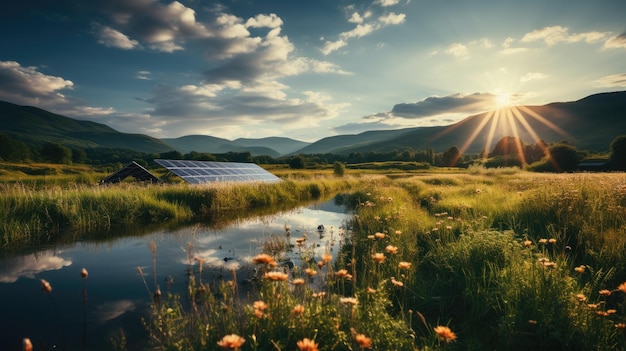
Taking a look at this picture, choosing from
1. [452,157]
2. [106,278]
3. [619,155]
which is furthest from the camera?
[452,157]

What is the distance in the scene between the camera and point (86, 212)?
1251 cm

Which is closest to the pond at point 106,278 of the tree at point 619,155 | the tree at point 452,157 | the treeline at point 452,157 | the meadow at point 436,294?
the meadow at point 436,294

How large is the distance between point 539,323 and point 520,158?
331ft

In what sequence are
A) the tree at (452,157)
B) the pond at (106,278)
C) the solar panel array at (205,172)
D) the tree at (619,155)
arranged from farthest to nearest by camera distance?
the tree at (452,157) → the tree at (619,155) → the solar panel array at (205,172) → the pond at (106,278)

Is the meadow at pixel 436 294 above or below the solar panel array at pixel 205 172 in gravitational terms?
below

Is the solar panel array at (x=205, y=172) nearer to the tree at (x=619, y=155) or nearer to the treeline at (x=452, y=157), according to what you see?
the treeline at (x=452, y=157)

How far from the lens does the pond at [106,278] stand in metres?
4.73

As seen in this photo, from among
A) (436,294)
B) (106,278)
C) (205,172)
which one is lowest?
(436,294)

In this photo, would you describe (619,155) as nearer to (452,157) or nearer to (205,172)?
(452,157)

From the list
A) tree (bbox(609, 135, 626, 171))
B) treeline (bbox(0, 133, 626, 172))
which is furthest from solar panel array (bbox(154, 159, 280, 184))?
tree (bbox(609, 135, 626, 171))

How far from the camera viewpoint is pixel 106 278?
7.14 meters

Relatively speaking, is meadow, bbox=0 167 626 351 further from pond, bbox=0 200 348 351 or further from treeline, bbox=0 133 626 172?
treeline, bbox=0 133 626 172

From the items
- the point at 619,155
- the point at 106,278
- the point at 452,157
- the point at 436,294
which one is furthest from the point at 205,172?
the point at 452,157

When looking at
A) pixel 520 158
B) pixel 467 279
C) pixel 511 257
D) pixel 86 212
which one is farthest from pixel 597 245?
pixel 520 158
